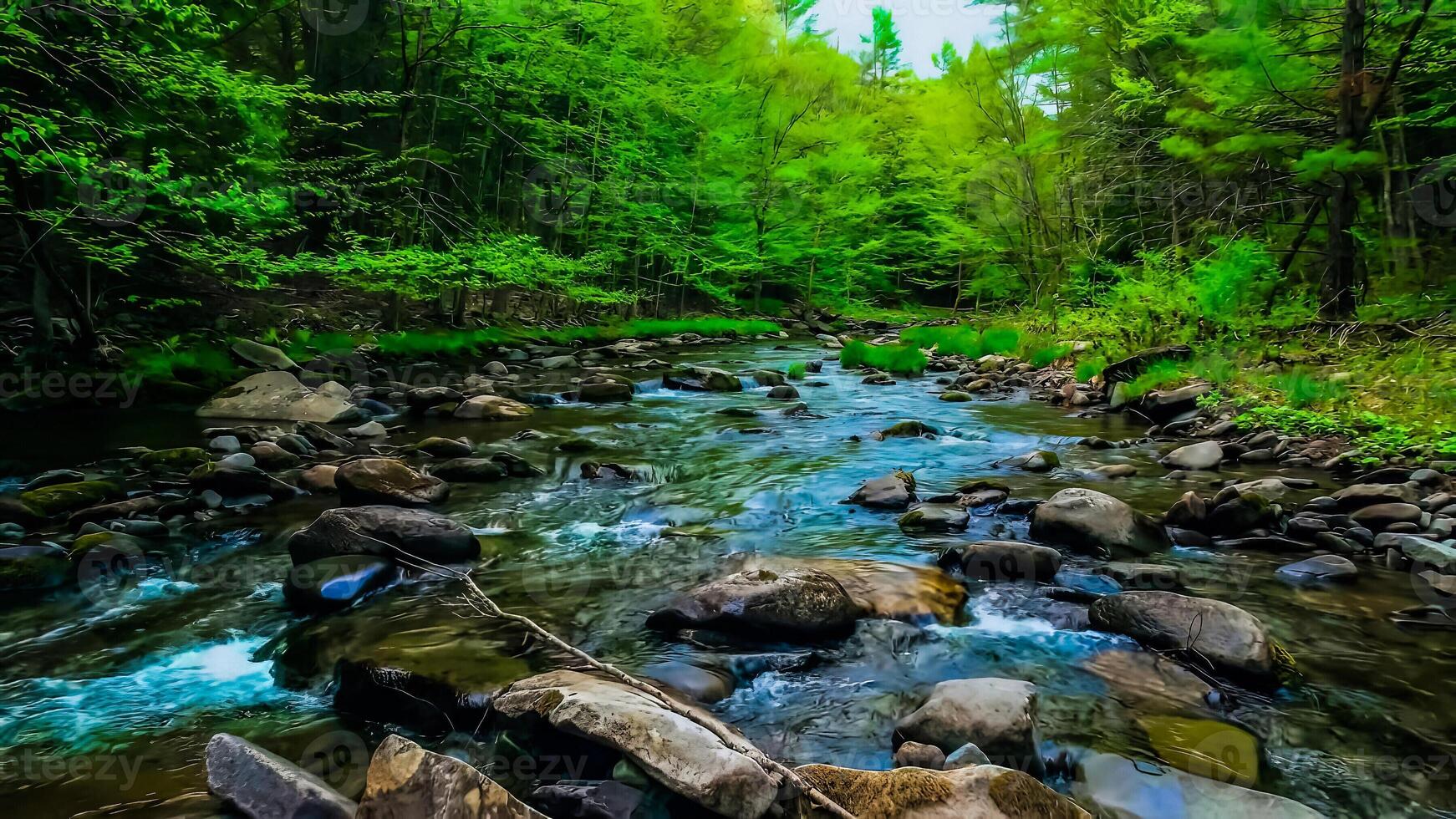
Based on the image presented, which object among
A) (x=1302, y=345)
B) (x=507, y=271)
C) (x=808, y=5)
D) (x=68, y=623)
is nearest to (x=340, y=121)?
(x=507, y=271)

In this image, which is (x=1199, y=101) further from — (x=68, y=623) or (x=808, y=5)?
(x=808, y=5)

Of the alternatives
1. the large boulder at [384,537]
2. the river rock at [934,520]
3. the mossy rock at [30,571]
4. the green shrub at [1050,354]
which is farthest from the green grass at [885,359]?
the mossy rock at [30,571]

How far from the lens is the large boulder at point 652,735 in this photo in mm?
1917

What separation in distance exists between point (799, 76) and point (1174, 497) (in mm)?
24578

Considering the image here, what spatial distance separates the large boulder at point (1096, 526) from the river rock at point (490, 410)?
6266 mm

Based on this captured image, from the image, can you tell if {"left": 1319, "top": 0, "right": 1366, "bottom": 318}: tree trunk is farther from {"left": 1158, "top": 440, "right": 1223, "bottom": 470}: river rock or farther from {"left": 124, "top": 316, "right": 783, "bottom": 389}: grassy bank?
{"left": 124, "top": 316, "right": 783, "bottom": 389}: grassy bank

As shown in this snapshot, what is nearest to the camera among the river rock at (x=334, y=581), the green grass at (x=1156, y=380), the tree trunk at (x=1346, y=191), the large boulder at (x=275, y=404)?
the river rock at (x=334, y=581)

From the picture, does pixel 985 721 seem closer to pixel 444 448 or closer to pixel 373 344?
pixel 444 448

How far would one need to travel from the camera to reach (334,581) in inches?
142

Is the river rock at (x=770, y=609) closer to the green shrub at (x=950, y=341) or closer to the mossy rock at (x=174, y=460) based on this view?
the mossy rock at (x=174, y=460)

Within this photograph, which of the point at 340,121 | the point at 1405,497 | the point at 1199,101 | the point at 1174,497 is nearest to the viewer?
the point at 1405,497

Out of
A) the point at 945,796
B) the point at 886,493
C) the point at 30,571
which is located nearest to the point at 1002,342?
the point at 886,493

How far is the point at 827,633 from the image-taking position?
329 cm

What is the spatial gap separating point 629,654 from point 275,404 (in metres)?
7.16
